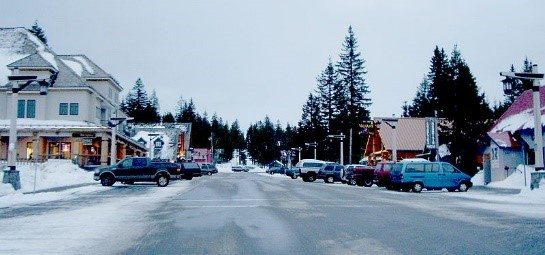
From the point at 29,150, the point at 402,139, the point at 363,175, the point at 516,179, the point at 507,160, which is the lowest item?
the point at 516,179

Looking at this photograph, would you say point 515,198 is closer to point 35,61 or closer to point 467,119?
point 467,119

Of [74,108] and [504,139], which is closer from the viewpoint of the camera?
[504,139]

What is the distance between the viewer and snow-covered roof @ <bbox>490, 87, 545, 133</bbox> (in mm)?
39531

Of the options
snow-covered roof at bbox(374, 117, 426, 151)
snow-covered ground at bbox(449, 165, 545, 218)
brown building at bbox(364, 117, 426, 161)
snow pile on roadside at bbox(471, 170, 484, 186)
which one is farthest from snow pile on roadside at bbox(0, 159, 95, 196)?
snow-covered roof at bbox(374, 117, 426, 151)

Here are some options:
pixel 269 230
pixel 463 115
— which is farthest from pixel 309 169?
pixel 269 230

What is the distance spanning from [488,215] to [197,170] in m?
44.2

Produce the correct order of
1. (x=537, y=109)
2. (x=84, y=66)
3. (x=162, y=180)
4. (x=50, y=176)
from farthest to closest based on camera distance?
(x=84, y=66), (x=50, y=176), (x=162, y=180), (x=537, y=109)

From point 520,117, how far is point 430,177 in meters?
13.9

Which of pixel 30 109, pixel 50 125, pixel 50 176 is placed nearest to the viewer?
pixel 50 176

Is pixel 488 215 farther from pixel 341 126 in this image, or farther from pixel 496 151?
pixel 341 126

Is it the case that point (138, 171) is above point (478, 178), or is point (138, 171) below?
above

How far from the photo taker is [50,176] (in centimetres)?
3578

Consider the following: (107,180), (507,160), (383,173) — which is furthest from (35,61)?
(507,160)

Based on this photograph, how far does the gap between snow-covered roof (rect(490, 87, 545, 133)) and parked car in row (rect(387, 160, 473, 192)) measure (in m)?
9.31
